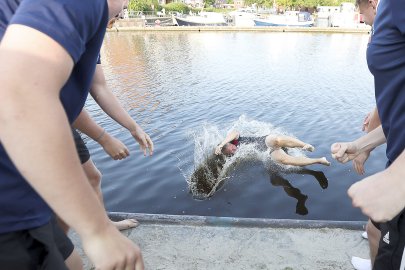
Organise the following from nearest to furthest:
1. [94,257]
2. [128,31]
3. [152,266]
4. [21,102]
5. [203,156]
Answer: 1. [21,102]
2. [94,257]
3. [152,266]
4. [203,156]
5. [128,31]

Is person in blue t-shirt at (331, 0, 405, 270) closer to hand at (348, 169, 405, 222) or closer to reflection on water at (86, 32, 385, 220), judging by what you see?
hand at (348, 169, 405, 222)

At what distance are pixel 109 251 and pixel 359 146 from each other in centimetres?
172

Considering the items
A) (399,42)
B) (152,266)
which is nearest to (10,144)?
(399,42)

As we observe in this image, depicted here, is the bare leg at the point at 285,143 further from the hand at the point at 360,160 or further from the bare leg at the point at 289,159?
the hand at the point at 360,160

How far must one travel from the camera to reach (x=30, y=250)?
3.68 feet

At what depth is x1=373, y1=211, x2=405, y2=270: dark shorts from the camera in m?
1.32

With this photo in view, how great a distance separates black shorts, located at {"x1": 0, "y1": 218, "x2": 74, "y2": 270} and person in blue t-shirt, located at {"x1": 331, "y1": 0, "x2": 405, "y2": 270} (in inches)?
42.1

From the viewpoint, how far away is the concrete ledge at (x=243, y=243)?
253 cm

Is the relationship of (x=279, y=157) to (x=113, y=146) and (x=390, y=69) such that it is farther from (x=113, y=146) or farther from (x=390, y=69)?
(x=390, y=69)

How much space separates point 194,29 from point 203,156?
37316 millimetres

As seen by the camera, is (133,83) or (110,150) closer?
(110,150)

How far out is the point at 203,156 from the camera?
265 inches

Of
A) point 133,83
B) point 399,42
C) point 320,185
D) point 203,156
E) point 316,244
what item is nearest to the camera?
point 399,42

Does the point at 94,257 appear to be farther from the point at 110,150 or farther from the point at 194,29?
the point at 194,29
